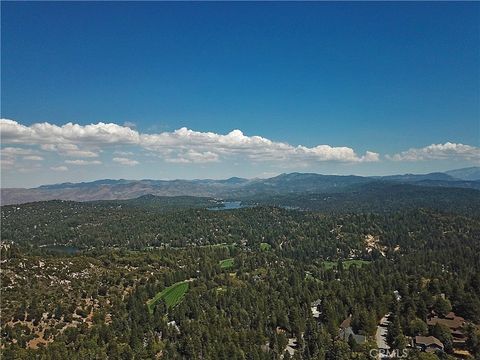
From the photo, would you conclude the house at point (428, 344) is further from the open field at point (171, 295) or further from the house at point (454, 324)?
the open field at point (171, 295)

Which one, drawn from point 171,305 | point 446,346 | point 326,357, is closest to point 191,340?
point 326,357

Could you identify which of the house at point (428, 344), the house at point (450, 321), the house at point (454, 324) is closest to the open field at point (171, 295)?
the house at point (428, 344)

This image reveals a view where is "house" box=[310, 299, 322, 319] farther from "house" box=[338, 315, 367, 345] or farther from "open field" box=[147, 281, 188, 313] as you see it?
"open field" box=[147, 281, 188, 313]

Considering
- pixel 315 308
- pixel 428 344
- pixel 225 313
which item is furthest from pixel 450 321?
pixel 225 313

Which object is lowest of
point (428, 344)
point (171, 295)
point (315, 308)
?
point (171, 295)

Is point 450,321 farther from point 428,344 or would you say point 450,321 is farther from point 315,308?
point 315,308

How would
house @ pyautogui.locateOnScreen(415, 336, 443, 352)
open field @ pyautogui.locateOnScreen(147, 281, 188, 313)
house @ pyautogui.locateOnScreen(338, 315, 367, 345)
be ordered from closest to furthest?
house @ pyautogui.locateOnScreen(415, 336, 443, 352), house @ pyautogui.locateOnScreen(338, 315, 367, 345), open field @ pyautogui.locateOnScreen(147, 281, 188, 313)

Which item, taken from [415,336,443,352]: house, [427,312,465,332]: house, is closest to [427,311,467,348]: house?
[427,312,465,332]: house

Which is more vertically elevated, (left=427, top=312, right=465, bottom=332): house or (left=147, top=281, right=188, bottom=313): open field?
(left=427, top=312, right=465, bottom=332): house
